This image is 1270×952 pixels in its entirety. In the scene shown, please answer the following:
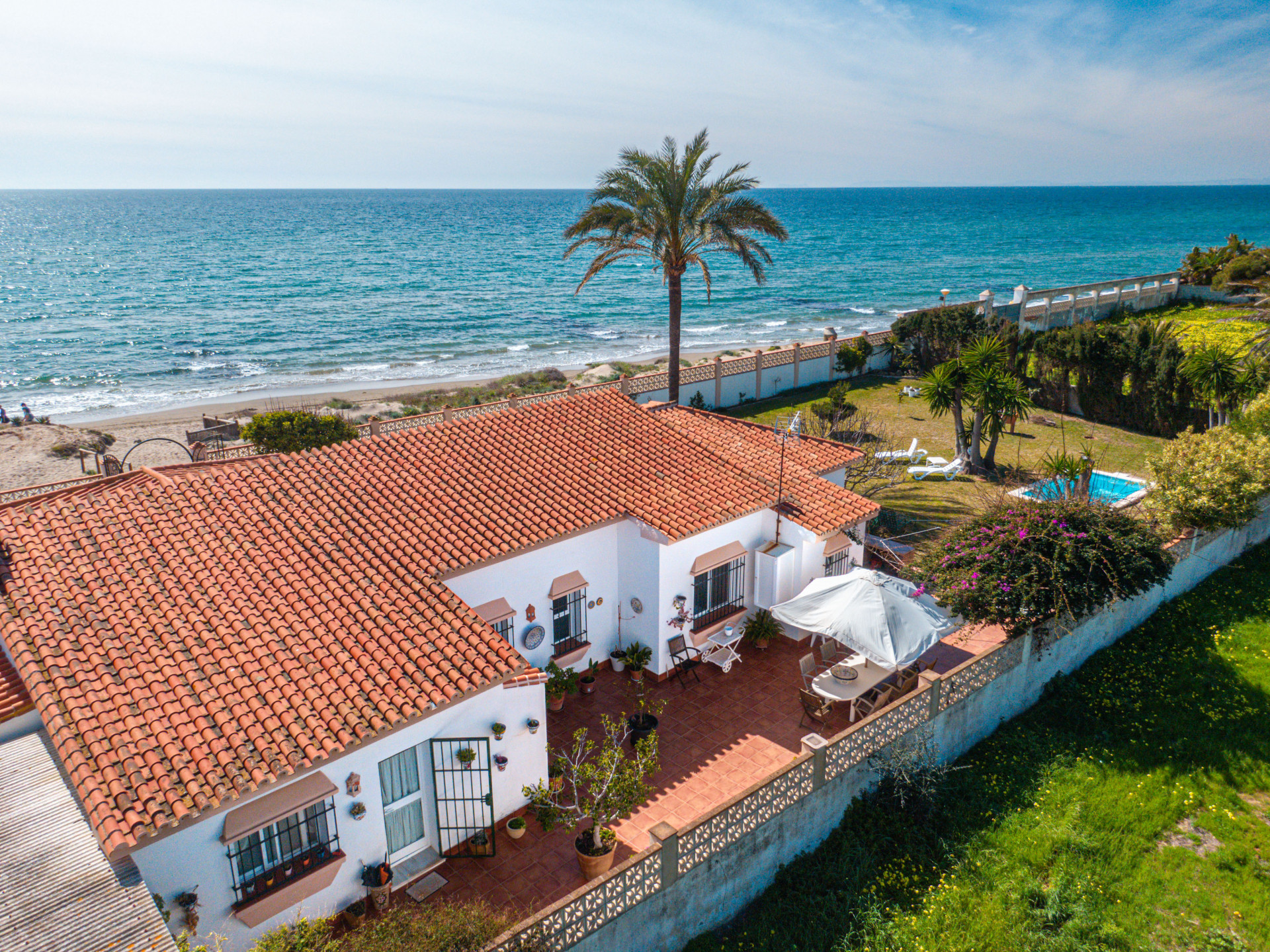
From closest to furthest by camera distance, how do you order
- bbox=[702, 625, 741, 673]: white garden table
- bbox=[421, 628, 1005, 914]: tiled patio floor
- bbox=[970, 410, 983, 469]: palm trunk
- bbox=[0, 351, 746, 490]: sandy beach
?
bbox=[421, 628, 1005, 914]: tiled patio floor
bbox=[702, 625, 741, 673]: white garden table
bbox=[970, 410, 983, 469]: palm trunk
bbox=[0, 351, 746, 490]: sandy beach

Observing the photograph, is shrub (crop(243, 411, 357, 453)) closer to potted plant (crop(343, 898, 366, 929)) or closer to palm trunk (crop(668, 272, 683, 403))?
palm trunk (crop(668, 272, 683, 403))

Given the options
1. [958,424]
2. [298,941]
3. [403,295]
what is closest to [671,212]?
[958,424]

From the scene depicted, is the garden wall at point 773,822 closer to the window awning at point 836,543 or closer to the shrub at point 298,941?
the shrub at point 298,941

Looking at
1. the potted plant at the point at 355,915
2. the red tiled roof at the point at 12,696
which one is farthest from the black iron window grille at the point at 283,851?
the red tiled roof at the point at 12,696

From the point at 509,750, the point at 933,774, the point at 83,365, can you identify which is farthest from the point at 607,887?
the point at 83,365

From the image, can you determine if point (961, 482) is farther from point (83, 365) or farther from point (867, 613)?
point (83, 365)

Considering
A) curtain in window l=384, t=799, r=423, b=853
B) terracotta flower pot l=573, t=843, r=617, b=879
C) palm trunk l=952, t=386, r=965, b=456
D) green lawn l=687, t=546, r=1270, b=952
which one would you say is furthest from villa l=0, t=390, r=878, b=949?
palm trunk l=952, t=386, r=965, b=456
